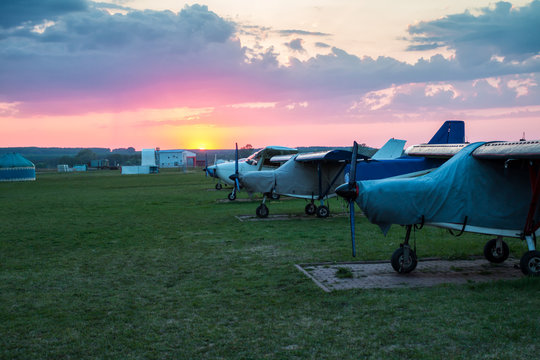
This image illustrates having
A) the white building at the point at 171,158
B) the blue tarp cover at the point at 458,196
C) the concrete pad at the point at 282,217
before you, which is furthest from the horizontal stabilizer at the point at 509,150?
the white building at the point at 171,158

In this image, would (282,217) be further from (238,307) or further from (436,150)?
(238,307)

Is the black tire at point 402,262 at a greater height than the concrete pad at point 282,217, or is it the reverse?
the black tire at point 402,262

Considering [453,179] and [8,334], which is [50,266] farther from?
[453,179]

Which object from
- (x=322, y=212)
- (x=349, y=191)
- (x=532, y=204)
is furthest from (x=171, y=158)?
(x=532, y=204)

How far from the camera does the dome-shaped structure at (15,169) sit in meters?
59.8

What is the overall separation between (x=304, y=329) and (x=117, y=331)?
2318 millimetres

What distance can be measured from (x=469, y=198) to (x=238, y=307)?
174 inches

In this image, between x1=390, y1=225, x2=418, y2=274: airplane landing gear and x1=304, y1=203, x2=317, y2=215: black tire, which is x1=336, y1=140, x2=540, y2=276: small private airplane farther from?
x1=304, y1=203, x2=317, y2=215: black tire

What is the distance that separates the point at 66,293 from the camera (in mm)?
7344

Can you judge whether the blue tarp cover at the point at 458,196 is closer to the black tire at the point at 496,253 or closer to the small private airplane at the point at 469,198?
the small private airplane at the point at 469,198

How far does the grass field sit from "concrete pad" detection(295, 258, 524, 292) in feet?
1.16

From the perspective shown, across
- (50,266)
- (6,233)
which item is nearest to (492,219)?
(50,266)

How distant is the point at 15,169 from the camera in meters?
60.1

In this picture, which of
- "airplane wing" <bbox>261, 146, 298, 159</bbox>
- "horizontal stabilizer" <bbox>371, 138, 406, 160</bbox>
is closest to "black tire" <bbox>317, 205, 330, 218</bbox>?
"horizontal stabilizer" <bbox>371, 138, 406, 160</bbox>
